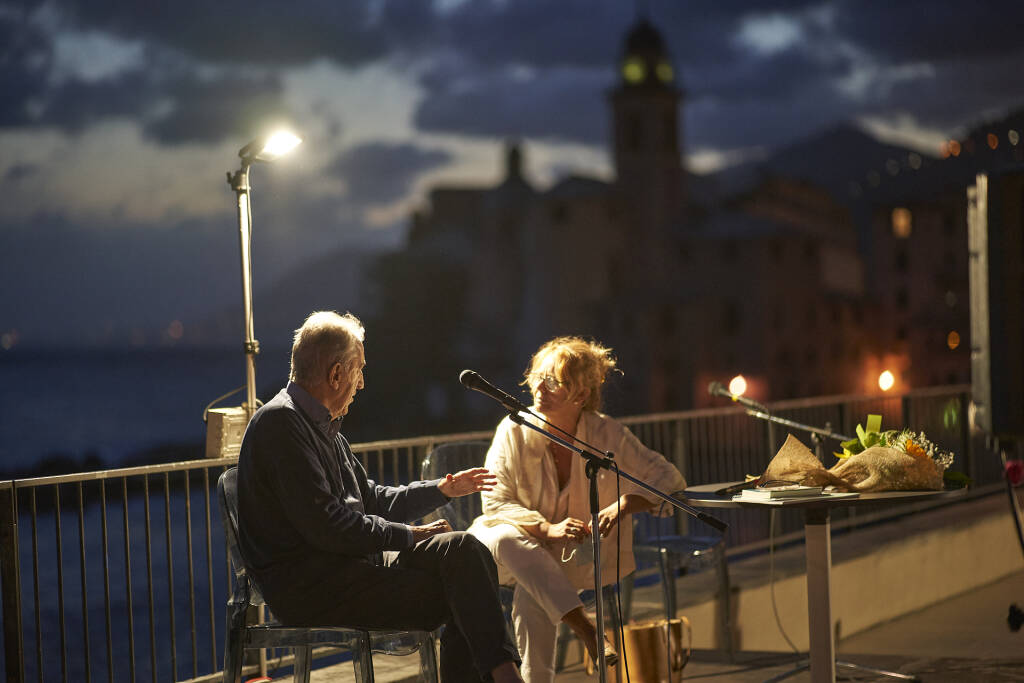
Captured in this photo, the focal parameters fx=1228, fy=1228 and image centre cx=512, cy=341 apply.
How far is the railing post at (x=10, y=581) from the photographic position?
13.4ft

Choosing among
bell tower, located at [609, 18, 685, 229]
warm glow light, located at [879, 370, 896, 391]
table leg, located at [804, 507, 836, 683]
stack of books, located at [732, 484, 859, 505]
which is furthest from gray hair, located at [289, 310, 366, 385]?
bell tower, located at [609, 18, 685, 229]

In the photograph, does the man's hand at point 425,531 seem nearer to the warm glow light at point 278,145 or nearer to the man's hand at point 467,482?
the man's hand at point 467,482

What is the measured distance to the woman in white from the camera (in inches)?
168

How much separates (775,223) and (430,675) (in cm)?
4562

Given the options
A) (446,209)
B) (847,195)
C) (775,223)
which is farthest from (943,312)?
(446,209)

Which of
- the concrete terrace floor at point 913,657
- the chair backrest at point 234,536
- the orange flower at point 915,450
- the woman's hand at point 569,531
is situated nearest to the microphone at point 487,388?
the chair backrest at point 234,536

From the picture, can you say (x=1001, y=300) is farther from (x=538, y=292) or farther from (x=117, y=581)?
(x=538, y=292)

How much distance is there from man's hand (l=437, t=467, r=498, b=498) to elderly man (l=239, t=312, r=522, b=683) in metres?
0.29

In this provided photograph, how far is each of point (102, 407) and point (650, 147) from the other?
60.7 meters

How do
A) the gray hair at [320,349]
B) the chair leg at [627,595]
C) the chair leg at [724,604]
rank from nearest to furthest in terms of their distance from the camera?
the gray hair at [320,349] → the chair leg at [627,595] → the chair leg at [724,604]

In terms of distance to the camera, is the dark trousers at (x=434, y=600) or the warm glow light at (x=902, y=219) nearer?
the dark trousers at (x=434, y=600)

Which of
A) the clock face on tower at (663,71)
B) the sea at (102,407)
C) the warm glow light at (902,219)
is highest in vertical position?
the clock face on tower at (663,71)

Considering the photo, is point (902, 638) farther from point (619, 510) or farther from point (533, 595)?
point (533, 595)

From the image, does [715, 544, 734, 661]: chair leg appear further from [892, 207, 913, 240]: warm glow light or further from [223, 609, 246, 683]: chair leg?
[892, 207, 913, 240]: warm glow light
